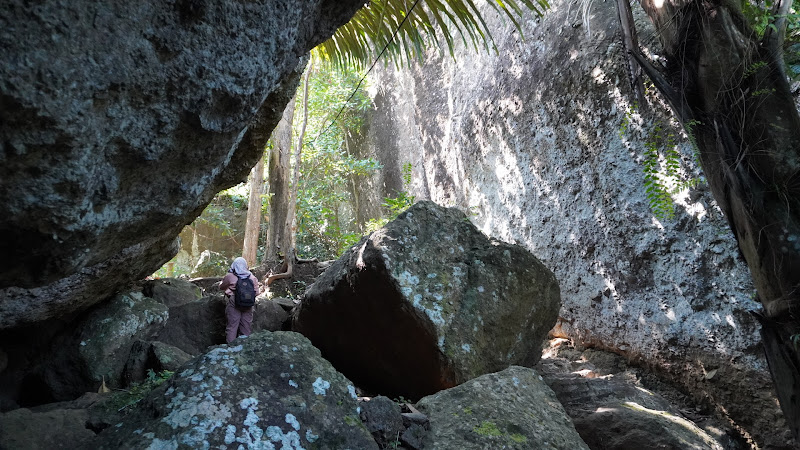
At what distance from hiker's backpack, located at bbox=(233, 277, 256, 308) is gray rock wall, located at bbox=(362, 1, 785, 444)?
3.13 meters

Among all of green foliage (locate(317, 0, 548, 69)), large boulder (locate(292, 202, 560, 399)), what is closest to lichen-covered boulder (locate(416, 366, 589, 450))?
large boulder (locate(292, 202, 560, 399))

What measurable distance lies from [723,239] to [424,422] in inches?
121

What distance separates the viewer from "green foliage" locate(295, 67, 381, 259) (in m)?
11.8

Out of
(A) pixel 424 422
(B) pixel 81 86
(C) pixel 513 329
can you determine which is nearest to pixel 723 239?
(C) pixel 513 329

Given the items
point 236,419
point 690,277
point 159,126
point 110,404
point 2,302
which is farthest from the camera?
point 690,277

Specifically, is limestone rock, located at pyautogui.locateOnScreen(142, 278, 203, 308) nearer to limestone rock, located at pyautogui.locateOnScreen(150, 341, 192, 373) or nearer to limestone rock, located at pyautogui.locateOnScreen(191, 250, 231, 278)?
limestone rock, located at pyautogui.locateOnScreen(150, 341, 192, 373)

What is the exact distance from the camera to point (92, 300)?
4309 mm

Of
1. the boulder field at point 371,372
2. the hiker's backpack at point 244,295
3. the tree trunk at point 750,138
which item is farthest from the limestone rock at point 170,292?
the tree trunk at point 750,138

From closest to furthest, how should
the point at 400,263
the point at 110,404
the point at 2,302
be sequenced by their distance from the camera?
the point at 110,404
the point at 2,302
the point at 400,263

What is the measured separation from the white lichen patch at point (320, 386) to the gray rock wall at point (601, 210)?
2.93 meters

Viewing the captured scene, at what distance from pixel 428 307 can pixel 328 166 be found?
9418mm

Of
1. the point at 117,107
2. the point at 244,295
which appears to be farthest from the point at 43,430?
the point at 244,295

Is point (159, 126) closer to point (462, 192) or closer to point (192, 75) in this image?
point (192, 75)

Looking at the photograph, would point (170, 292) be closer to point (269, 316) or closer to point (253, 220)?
point (269, 316)
